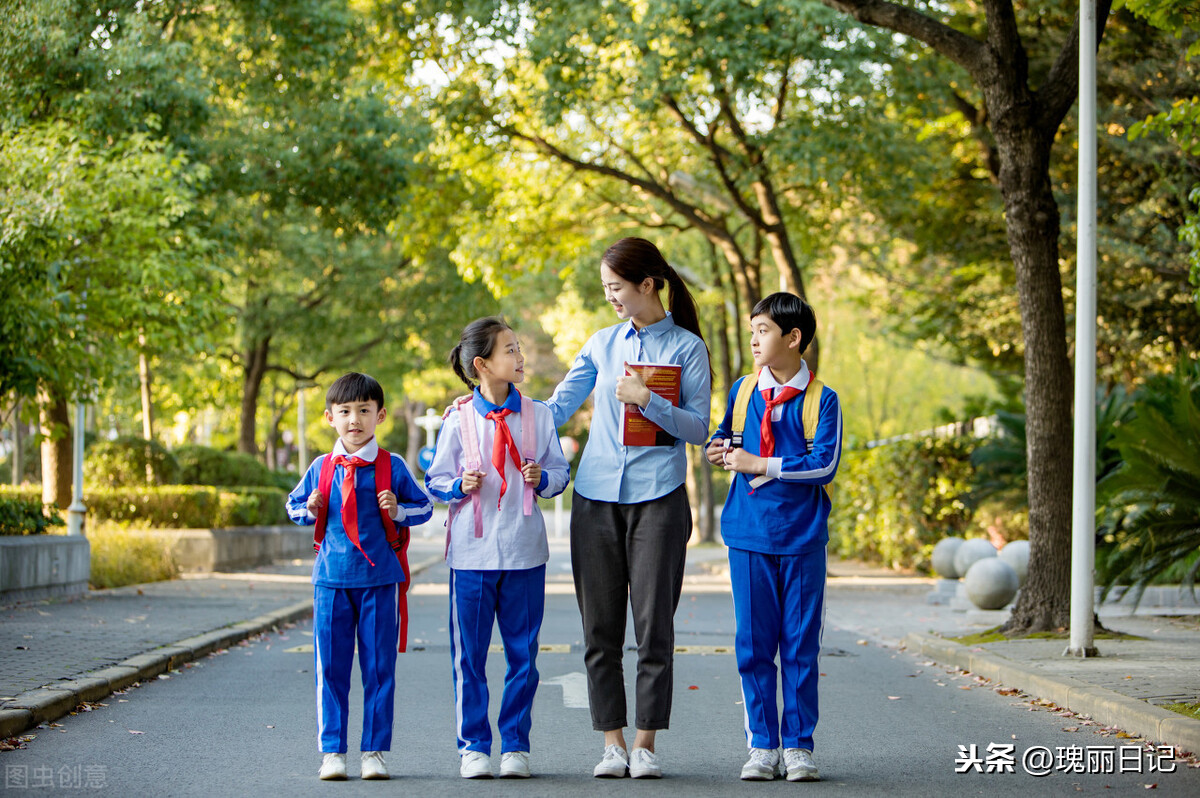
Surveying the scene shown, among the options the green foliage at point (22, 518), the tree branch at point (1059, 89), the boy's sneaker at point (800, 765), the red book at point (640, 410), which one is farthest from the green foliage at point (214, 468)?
the boy's sneaker at point (800, 765)

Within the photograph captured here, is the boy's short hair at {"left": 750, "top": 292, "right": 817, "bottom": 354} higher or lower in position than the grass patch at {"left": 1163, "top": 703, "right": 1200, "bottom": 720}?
higher

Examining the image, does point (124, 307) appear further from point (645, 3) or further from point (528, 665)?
point (528, 665)

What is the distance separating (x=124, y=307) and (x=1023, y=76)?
9.78 metres

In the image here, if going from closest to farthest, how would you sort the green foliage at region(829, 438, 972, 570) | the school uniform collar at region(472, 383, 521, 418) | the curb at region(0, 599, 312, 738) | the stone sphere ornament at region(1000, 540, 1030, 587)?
1. the school uniform collar at region(472, 383, 521, 418)
2. the curb at region(0, 599, 312, 738)
3. the stone sphere ornament at region(1000, 540, 1030, 587)
4. the green foliage at region(829, 438, 972, 570)

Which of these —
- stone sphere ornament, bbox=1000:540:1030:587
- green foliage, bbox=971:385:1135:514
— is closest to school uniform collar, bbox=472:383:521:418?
stone sphere ornament, bbox=1000:540:1030:587

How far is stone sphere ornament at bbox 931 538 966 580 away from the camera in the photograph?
17828 millimetres

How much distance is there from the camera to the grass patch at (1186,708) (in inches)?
259

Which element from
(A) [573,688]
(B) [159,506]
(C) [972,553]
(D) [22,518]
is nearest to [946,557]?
(C) [972,553]

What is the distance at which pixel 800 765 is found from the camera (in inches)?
207

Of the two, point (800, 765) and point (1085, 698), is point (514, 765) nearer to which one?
point (800, 765)

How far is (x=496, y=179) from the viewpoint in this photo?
79.7ft

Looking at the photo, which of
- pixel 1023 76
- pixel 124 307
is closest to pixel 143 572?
pixel 124 307

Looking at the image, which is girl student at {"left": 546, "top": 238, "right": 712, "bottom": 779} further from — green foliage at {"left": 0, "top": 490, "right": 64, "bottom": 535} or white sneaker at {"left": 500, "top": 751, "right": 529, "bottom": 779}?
green foliage at {"left": 0, "top": 490, "right": 64, "bottom": 535}

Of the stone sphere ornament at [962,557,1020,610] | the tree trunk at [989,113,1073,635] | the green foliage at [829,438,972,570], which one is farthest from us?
the green foliage at [829,438,972,570]
